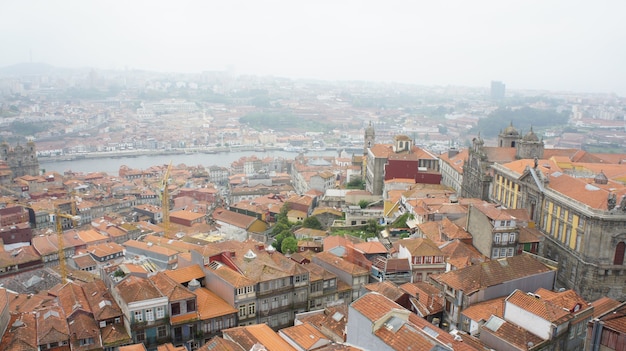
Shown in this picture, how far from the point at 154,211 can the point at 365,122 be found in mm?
100026

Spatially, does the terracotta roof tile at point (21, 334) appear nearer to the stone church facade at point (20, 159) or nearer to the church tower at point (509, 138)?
the church tower at point (509, 138)

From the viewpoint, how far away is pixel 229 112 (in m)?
147

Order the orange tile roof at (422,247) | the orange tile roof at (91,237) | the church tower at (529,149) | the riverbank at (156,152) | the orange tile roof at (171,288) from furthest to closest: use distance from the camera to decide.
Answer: the riverbank at (156,152)
the orange tile roof at (91,237)
the church tower at (529,149)
the orange tile roof at (422,247)
the orange tile roof at (171,288)

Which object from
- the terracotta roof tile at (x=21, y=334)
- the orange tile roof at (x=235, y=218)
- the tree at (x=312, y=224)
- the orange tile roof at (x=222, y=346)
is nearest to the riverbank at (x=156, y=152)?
the orange tile roof at (x=235, y=218)

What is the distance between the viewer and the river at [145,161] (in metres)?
73.6

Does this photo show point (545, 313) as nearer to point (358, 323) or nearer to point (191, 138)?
point (358, 323)

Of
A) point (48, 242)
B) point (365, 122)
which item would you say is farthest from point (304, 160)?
point (365, 122)

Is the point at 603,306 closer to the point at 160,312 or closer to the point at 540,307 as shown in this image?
the point at 540,307

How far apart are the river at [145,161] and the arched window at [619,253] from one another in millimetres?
63551

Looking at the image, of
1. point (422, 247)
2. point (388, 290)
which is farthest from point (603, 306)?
point (388, 290)

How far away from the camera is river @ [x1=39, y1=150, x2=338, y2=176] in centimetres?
7356

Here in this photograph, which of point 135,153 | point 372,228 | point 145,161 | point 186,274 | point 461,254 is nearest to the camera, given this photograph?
point 186,274

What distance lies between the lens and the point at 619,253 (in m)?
17.2

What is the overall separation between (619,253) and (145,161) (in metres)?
74.4
